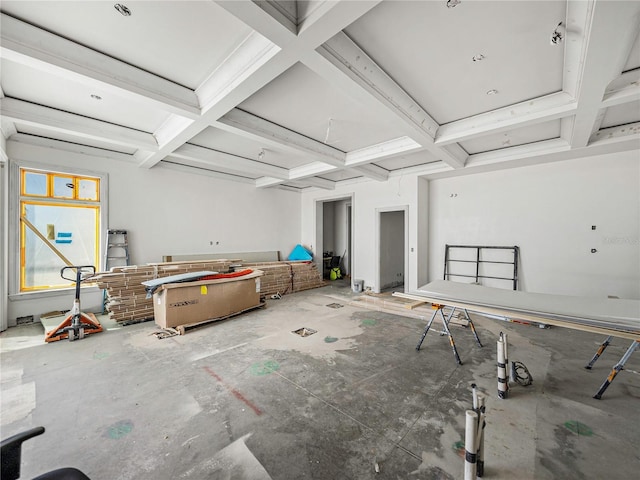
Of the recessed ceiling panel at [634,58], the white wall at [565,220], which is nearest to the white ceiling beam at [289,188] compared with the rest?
the white wall at [565,220]

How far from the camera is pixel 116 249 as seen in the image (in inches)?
200

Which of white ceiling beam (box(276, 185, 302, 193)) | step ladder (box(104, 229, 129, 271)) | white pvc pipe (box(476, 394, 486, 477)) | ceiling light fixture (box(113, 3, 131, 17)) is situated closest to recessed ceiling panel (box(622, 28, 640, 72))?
white pvc pipe (box(476, 394, 486, 477))

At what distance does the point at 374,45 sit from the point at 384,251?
5.39 metres

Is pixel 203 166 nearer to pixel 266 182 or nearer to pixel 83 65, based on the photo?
pixel 266 182

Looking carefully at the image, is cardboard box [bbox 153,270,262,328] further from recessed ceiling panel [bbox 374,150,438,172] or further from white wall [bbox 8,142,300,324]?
recessed ceiling panel [bbox 374,150,438,172]

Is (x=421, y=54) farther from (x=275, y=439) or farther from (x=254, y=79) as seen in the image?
(x=275, y=439)

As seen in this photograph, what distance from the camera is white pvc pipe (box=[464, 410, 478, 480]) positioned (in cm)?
129

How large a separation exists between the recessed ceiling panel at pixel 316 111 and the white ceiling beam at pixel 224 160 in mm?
1784

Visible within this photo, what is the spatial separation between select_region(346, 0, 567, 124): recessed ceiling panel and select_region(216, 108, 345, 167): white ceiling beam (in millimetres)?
1802

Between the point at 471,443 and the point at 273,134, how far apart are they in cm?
393

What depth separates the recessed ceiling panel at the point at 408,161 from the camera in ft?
16.4

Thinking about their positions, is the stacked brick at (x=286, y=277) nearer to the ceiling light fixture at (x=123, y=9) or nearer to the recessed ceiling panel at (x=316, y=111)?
the recessed ceiling panel at (x=316, y=111)

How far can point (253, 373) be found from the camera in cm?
273

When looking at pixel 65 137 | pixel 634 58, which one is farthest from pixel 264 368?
pixel 65 137
